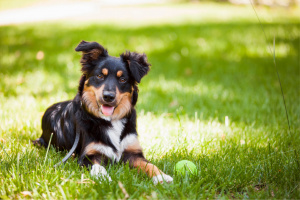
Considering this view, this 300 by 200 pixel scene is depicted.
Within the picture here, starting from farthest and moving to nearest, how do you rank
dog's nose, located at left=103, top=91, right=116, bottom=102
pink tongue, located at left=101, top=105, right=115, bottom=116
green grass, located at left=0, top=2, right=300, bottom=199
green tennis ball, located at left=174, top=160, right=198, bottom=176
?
pink tongue, located at left=101, top=105, right=115, bottom=116, dog's nose, located at left=103, top=91, right=116, bottom=102, green tennis ball, located at left=174, top=160, right=198, bottom=176, green grass, located at left=0, top=2, right=300, bottom=199

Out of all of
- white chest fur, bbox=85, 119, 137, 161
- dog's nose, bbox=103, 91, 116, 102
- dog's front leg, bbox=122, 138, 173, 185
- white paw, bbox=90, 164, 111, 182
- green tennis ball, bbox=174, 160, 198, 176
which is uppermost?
dog's nose, bbox=103, 91, 116, 102

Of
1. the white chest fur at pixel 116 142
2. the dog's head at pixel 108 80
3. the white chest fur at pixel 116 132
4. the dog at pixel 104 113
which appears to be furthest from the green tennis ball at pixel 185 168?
the dog's head at pixel 108 80

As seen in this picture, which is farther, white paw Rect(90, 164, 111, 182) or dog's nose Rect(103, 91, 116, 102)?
dog's nose Rect(103, 91, 116, 102)

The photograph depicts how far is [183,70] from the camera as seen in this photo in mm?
8062

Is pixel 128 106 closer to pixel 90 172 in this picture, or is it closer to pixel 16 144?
pixel 90 172

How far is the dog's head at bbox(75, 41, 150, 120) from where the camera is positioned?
3408mm

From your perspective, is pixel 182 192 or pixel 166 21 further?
pixel 166 21

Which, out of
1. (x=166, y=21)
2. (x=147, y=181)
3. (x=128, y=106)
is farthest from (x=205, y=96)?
(x=166, y=21)

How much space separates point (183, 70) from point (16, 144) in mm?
5187

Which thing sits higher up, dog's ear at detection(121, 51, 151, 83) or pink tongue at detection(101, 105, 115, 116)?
dog's ear at detection(121, 51, 151, 83)

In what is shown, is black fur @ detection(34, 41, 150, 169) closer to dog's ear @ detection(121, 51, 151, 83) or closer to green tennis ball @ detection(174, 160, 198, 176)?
dog's ear @ detection(121, 51, 151, 83)

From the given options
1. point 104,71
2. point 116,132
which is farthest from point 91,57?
point 116,132

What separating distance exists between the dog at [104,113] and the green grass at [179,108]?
21cm

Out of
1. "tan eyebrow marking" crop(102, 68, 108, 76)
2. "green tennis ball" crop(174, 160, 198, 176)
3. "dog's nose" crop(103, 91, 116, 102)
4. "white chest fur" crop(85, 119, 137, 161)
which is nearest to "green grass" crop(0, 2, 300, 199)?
"green tennis ball" crop(174, 160, 198, 176)
